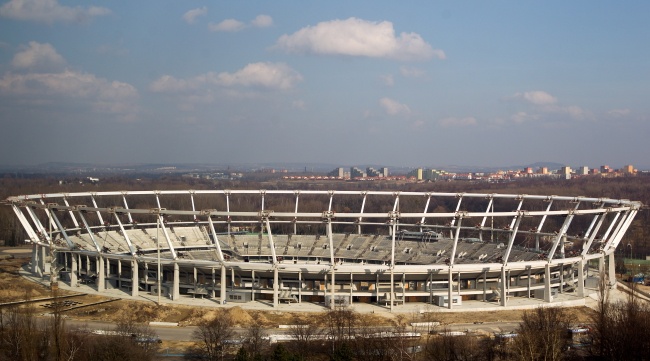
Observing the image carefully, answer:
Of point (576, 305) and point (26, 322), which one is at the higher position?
point (26, 322)

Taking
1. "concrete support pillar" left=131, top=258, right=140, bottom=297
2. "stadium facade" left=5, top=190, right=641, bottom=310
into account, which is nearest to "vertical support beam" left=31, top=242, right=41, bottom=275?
"stadium facade" left=5, top=190, right=641, bottom=310

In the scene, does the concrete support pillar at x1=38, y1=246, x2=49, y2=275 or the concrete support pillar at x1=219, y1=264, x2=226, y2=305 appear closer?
Answer: the concrete support pillar at x1=219, y1=264, x2=226, y2=305

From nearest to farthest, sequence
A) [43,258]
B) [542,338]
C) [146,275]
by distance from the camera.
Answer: [542,338], [146,275], [43,258]

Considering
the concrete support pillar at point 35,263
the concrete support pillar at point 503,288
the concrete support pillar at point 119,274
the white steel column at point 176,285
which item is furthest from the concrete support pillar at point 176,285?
the concrete support pillar at point 503,288

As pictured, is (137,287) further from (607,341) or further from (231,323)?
(607,341)

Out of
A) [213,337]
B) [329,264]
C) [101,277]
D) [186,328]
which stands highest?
[329,264]

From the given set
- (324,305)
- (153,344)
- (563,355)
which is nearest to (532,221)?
(324,305)

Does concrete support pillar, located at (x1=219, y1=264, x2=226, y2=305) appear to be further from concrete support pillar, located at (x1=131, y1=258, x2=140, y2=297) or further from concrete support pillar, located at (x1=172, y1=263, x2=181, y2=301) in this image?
concrete support pillar, located at (x1=131, y1=258, x2=140, y2=297)

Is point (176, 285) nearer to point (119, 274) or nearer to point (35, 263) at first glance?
point (119, 274)

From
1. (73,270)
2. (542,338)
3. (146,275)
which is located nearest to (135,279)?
(146,275)

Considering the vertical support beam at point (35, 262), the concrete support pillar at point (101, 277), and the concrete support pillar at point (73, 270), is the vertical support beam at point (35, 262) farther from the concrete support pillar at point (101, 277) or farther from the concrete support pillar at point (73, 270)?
the concrete support pillar at point (101, 277)

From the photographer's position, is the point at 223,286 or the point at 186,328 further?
the point at 223,286
